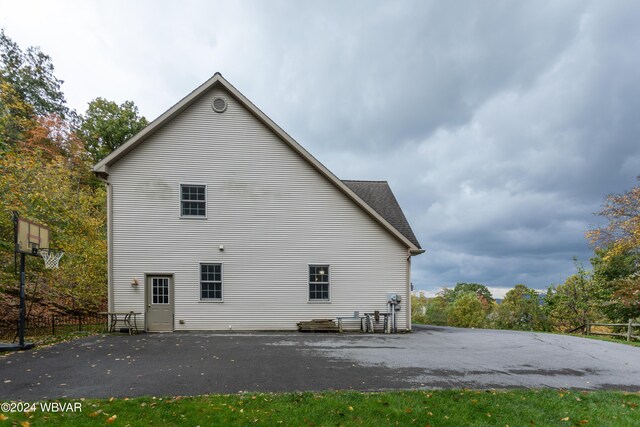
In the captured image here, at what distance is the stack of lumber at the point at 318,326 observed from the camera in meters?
13.6

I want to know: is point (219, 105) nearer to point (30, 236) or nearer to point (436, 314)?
point (30, 236)

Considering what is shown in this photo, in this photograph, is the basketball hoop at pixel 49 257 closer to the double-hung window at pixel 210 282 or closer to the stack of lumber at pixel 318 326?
the double-hung window at pixel 210 282

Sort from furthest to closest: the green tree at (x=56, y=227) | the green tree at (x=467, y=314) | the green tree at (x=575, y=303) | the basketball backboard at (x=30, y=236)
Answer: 1. the green tree at (x=467, y=314)
2. the green tree at (x=575, y=303)
3. the green tree at (x=56, y=227)
4. the basketball backboard at (x=30, y=236)

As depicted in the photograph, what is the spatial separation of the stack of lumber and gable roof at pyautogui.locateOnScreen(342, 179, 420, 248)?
5644mm

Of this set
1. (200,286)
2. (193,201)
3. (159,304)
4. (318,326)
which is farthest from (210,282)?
(318,326)

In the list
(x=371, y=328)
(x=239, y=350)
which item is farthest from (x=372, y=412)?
(x=371, y=328)

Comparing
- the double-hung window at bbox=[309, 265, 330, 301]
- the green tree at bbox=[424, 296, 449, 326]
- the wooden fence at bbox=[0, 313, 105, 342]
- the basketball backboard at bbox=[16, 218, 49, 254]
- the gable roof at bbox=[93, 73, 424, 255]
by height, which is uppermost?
the gable roof at bbox=[93, 73, 424, 255]

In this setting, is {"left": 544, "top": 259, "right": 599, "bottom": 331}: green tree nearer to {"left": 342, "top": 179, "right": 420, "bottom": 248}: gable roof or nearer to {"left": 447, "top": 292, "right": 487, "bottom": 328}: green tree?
{"left": 447, "top": 292, "right": 487, "bottom": 328}: green tree

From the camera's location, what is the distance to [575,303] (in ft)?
74.5

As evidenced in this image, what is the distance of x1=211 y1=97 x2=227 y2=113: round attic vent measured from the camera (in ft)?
46.7

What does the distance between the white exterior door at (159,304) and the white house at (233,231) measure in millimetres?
42

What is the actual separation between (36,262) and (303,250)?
11701mm

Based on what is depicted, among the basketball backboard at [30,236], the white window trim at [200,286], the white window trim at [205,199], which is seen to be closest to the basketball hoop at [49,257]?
the basketball backboard at [30,236]

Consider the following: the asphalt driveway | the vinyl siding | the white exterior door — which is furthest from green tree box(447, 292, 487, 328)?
the white exterior door
